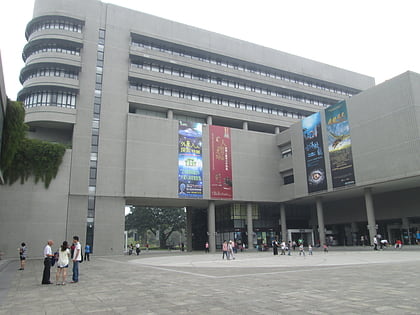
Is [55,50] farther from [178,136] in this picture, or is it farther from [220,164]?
[220,164]

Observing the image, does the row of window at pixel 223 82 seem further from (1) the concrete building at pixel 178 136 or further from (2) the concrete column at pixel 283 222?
(2) the concrete column at pixel 283 222

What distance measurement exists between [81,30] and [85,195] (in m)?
24.4

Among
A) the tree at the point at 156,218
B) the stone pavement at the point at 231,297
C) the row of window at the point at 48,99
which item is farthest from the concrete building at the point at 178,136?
the stone pavement at the point at 231,297

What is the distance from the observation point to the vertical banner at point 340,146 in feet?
147

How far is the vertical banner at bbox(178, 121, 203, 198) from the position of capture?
5031 centimetres

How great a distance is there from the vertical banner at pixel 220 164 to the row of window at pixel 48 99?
2103 centimetres

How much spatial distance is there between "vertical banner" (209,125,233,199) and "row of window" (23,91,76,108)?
21.0 m

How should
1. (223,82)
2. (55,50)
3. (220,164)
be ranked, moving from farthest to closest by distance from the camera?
(223,82) < (220,164) < (55,50)

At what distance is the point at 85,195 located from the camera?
45.4 m

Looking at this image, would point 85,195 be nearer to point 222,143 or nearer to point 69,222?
point 69,222

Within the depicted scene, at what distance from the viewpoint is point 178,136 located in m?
51.7

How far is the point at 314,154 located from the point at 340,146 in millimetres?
4608

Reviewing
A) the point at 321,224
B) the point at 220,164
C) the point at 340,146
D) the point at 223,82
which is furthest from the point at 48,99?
the point at 321,224

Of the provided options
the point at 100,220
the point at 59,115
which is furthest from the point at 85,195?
the point at 59,115
